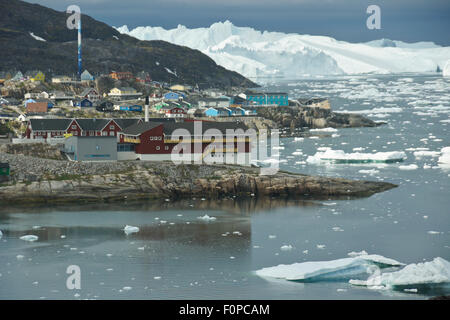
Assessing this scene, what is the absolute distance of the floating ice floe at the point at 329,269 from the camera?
887 inches

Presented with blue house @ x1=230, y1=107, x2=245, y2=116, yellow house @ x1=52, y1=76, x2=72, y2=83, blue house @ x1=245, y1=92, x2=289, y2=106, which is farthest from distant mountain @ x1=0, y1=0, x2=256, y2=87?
blue house @ x1=230, y1=107, x2=245, y2=116

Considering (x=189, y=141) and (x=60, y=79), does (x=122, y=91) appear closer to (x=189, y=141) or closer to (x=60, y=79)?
(x=60, y=79)

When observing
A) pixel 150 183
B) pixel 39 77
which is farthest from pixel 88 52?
pixel 150 183

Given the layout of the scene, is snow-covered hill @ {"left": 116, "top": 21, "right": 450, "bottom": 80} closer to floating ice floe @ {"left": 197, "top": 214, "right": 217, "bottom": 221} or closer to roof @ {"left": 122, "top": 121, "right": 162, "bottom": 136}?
roof @ {"left": 122, "top": 121, "right": 162, "bottom": 136}

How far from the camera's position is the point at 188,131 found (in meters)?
42.1

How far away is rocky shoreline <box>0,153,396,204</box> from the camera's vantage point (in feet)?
117

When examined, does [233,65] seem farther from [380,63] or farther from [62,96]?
[62,96]

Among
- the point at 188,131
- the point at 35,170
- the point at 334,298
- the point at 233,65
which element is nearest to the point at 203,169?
the point at 188,131

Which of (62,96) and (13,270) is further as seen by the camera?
(62,96)

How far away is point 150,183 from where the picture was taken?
3688cm

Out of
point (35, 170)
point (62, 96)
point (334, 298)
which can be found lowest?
point (334, 298)

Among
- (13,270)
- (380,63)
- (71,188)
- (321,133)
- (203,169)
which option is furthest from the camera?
(380,63)

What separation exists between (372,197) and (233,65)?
133172 mm

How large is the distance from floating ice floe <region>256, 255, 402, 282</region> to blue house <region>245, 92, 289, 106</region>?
53790 millimetres
